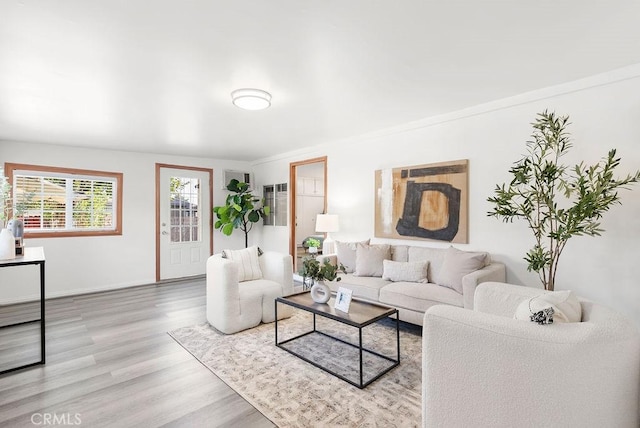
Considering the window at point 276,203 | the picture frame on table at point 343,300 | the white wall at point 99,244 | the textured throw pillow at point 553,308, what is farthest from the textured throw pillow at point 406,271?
the white wall at point 99,244

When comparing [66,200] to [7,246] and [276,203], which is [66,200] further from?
[276,203]

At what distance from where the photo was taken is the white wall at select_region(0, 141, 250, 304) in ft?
14.9

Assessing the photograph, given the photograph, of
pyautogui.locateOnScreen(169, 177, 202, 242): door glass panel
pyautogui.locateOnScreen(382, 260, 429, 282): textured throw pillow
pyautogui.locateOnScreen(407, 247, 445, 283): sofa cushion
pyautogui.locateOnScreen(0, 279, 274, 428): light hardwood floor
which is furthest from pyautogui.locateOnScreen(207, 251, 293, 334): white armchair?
pyautogui.locateOnScreen(169, 177, 202, 242): door glass panel

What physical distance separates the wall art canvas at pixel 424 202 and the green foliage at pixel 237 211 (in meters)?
2.64

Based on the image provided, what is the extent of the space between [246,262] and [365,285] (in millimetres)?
1427

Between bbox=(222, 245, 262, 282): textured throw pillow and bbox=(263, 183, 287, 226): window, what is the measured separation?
2246 millimetres

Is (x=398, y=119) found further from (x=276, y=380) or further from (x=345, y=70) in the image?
(x=276, y=380)

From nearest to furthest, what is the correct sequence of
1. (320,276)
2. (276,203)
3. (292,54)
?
(292,54) < (320,276) < (276,203)

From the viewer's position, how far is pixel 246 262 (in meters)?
3.78

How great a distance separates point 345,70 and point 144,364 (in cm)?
291

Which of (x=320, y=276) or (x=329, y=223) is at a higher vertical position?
(x=329, y=223)

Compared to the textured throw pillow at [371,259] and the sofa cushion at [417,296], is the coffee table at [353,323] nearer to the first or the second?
the sofa cushion at [417,296]

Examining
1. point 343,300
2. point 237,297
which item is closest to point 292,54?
point 343,300

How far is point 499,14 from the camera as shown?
180 cm
